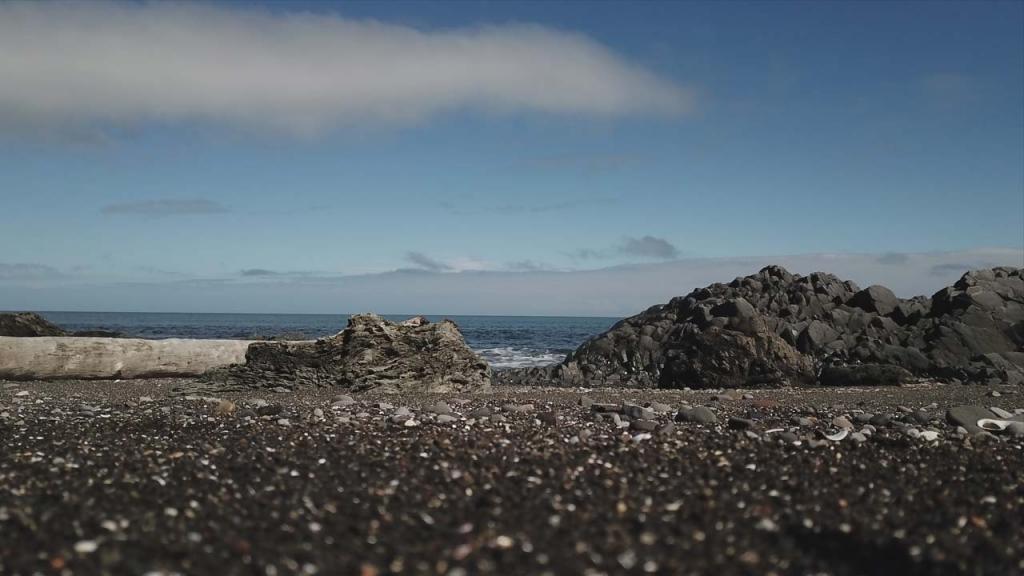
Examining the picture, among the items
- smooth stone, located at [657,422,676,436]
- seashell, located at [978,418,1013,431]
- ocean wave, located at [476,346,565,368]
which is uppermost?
smooth stone, located at [657,422,676,436]

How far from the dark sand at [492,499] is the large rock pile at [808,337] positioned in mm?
12710

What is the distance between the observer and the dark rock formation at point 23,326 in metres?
21.1

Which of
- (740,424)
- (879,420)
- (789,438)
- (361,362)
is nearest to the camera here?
(789,438)

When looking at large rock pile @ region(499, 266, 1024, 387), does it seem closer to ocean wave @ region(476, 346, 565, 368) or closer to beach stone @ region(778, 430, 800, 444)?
ocean wave @ region(476, 346, 565, 368)

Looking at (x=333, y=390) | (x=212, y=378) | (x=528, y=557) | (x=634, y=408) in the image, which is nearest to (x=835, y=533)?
(x=528, y=557)

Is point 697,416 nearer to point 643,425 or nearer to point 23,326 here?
point 643,425

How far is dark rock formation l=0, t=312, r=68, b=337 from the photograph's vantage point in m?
21.1

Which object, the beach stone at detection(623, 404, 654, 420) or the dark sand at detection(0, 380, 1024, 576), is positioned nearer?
the dark sand at detection(0, 380, 1024, 576)

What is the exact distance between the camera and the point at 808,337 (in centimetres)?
2572

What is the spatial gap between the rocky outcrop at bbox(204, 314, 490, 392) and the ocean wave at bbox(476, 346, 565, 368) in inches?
595

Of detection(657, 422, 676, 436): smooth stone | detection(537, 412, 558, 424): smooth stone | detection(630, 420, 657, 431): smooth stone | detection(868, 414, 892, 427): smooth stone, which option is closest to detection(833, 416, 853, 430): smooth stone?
detection(868, 414, 892, 427): smooth stone

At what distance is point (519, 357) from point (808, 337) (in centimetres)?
1448

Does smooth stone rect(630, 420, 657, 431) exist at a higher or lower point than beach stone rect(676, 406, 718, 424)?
higher

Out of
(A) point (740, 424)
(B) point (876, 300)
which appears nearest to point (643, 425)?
(A) point (740, 424)
